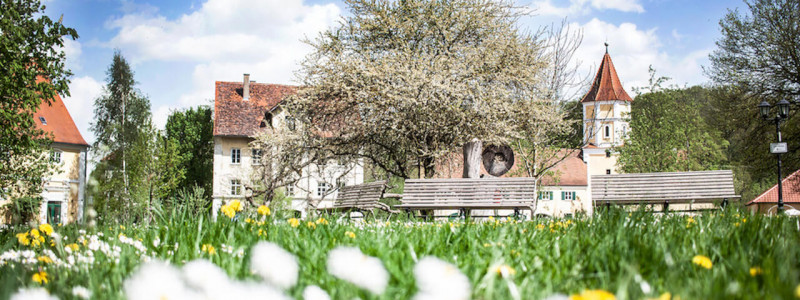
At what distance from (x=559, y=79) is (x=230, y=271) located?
51.5 ft

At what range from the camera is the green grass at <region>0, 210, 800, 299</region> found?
195 cm

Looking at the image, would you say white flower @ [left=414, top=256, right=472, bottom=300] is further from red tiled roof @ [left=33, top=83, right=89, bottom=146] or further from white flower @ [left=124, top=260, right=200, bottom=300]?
red tiled roof @ [left=33, top=83, right=89, bottom=146]

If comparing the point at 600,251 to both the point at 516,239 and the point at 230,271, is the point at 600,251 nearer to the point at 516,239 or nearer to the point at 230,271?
the point at 516,239

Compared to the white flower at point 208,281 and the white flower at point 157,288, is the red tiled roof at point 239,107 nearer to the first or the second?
the white flower at point 208,281

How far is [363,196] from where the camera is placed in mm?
11242

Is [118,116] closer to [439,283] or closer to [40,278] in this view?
[40,278]

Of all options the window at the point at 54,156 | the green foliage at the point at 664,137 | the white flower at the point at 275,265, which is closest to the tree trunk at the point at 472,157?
the white flower at the point at 275,265

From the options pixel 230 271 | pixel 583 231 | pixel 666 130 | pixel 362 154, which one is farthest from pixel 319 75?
pixel 666 130

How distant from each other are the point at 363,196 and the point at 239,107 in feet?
121

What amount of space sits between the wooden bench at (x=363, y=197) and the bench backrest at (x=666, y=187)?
3.53 m

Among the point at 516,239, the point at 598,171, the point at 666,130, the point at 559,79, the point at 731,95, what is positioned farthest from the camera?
the point at 598,171

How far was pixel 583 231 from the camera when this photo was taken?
394cm

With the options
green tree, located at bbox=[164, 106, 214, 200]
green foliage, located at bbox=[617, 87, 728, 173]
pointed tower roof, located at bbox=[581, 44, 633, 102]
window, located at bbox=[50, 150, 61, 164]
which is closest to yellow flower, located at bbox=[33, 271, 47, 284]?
window, located at bbox=[50, 150, 61, 164]

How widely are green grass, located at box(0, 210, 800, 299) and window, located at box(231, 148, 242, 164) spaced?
43190 mm
